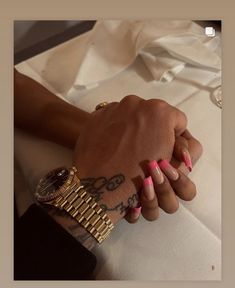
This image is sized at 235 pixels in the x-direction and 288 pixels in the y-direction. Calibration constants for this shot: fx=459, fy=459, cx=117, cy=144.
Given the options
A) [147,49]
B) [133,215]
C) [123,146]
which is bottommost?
[133,215]

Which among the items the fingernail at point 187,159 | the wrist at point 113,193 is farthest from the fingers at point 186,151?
the wrist at point 113,193

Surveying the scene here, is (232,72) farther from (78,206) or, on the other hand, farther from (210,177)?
(78,206)

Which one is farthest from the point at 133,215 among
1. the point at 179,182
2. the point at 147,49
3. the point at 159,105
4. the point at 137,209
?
the point at 147,49

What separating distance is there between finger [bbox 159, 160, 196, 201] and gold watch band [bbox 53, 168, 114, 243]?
15 centimetres

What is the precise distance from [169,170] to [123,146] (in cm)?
11

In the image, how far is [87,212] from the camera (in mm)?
927

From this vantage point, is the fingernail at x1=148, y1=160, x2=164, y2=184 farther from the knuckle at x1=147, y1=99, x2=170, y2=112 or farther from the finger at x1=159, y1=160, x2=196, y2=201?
the knuckle at x1=147, y1=99, x2=170, y2=112

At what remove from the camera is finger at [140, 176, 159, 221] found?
0.93m

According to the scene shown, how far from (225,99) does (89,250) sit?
0.43 m

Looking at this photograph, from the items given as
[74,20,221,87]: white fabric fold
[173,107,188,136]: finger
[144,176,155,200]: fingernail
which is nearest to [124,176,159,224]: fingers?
[144,176,155,200]: fingernail

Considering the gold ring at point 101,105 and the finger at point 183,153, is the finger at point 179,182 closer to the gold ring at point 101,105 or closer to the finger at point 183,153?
the finger at point 183,153

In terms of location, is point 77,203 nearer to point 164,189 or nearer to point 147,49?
point 164,189

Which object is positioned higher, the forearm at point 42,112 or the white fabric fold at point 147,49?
the white fabric fold at point 147,49

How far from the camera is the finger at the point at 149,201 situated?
3.05 ft
